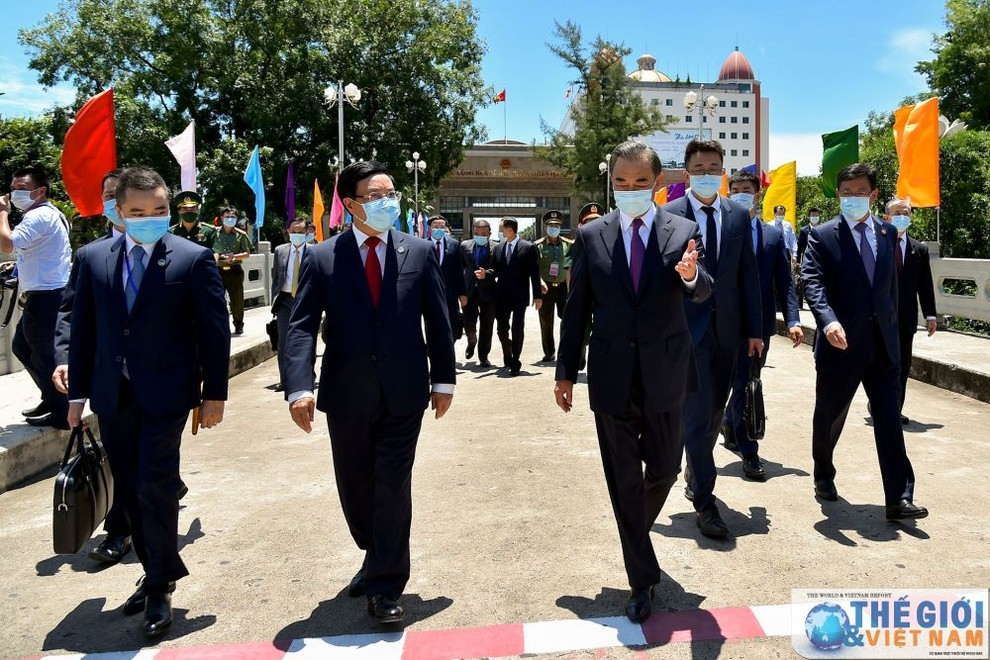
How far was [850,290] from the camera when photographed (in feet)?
16.0

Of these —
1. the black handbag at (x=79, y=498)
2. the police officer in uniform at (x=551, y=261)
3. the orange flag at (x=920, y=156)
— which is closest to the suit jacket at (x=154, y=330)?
the black handbag at (x=79, y=498)

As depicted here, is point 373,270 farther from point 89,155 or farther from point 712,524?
point 89,155

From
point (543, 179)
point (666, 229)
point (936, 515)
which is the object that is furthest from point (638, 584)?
point (543, 179)

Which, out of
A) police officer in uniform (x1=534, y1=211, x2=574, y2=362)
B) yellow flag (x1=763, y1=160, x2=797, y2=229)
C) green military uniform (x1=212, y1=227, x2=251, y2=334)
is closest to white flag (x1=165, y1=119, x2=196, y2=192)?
green military uniform (x1=212, y1=227, x2=251, y2=334)

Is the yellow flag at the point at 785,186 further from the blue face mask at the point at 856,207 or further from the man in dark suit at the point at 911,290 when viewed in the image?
the blue face mask at the point at 856,207

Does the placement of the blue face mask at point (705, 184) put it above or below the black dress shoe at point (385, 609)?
above

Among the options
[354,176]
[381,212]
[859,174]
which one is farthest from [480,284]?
[381,212]

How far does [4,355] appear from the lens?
30.5 ft

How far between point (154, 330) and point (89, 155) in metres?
4.64

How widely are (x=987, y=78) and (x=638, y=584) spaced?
45.0m

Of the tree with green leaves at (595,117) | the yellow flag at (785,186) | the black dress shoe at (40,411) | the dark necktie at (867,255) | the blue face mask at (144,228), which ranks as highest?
the tree with green leaves at (595,117)

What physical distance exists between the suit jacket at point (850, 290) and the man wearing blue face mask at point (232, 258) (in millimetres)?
10164

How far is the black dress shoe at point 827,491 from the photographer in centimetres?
505

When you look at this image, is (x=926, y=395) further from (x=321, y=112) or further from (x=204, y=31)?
(x=204, y=31)
